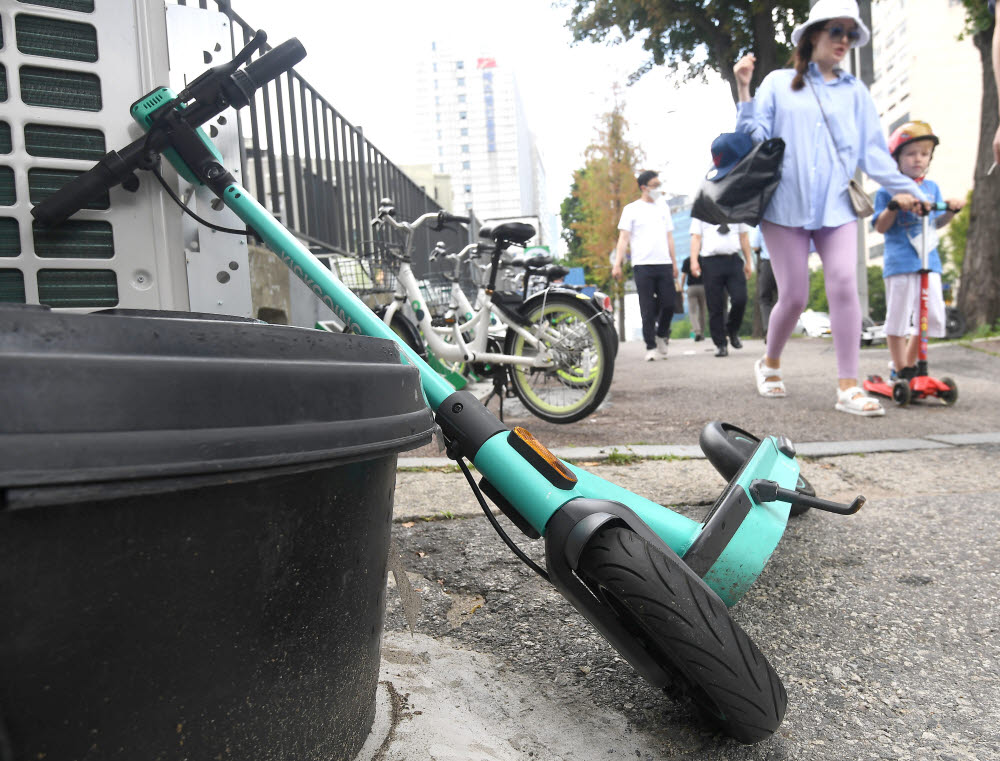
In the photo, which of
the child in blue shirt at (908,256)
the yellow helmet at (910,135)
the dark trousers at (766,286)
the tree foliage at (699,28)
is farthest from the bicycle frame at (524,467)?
the tree foliage at (699,28)

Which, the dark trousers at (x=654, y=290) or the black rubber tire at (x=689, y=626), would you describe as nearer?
the black rubber tire at (x=689, y=626)

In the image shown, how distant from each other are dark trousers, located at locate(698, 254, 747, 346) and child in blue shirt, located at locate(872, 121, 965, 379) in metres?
2.98

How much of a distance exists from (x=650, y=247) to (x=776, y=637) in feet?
21.8

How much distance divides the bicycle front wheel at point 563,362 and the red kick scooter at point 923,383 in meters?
1.81

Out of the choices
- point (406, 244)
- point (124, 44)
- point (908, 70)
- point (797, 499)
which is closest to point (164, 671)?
point (797, 499)

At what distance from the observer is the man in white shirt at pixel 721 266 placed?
7.94m

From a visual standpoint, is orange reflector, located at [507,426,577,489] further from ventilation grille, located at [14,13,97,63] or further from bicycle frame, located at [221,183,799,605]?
ventilation grille, located at [14,13,97,63]

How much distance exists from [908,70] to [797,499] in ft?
222

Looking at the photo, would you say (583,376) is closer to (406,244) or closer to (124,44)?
(406,244)

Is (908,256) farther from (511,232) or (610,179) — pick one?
(610,179)

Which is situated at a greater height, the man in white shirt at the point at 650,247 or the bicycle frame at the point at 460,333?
the man in white shirt at the point at 650,247

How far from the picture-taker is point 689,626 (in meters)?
0.89

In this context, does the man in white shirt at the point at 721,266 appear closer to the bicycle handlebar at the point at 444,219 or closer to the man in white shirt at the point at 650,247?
the man in white shirt at the point at 650,247

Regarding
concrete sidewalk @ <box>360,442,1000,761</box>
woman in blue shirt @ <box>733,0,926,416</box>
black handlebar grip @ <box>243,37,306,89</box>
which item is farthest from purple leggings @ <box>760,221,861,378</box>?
black handlebar grip @ <box>243,37,306,89</box>
